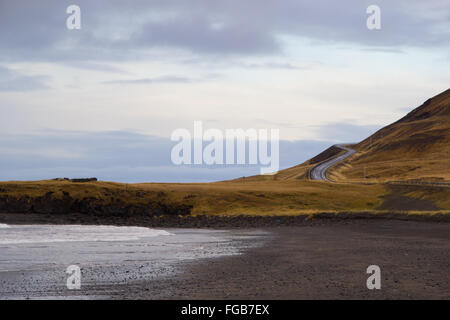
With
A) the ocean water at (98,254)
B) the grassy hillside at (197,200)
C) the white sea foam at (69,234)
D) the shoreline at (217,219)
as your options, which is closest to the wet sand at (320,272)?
the ocean water at (98,254)

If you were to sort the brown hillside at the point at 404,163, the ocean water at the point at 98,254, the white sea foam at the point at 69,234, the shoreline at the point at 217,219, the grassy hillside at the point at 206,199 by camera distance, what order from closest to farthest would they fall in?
the ocean water at the point at 98,254, the white sea foam at the point at 69,234, the shoreline at the point at 217,219, the grassy hillside at the point at 206,199, the brown hillside at the point at 404,163

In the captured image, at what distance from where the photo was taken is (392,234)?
1531 inches

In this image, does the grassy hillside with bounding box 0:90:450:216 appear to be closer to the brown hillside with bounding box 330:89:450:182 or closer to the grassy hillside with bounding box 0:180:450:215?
the grassy hillside with bounding box 0:180:450:215

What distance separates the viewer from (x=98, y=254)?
27312mm

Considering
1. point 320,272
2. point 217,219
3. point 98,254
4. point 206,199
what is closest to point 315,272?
point 320,272

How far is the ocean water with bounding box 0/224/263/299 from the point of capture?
1823 centimetres

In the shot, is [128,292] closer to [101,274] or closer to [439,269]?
[101,274]

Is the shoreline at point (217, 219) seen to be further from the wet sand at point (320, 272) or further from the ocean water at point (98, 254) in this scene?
the wet sand at point (320, 272)

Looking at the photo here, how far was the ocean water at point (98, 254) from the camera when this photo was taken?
59.8 ft

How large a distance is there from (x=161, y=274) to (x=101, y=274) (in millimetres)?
2186

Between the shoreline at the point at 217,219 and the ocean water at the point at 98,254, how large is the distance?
5.49 m

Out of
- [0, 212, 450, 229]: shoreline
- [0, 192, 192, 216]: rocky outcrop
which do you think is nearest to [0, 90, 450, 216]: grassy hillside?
[0, 192, 192, 216]: rocky outcrop

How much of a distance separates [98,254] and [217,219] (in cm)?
2684
